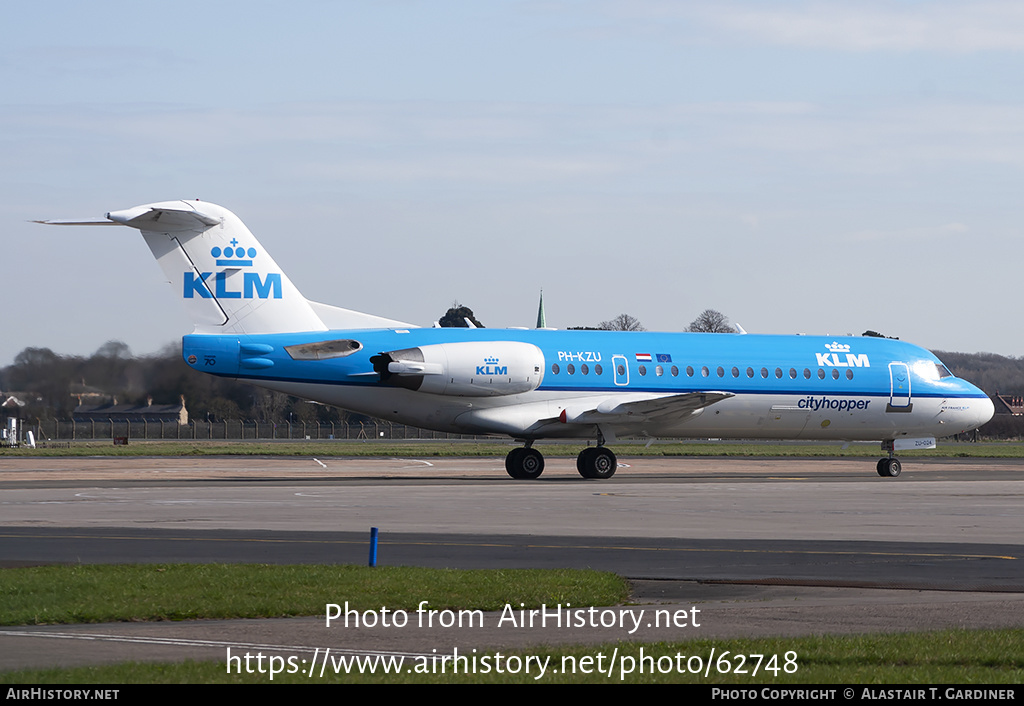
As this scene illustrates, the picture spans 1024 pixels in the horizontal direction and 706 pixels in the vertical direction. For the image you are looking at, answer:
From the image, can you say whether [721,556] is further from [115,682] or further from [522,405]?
[522,405]

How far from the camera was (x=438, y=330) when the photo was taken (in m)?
37.2

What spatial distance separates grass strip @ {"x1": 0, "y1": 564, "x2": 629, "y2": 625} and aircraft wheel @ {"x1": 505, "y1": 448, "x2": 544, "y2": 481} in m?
22.9

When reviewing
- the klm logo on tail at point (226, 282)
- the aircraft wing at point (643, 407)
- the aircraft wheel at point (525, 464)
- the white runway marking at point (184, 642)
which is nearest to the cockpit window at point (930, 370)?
the aircraft wing at point (643, 407)

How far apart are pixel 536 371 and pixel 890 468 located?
1250cm

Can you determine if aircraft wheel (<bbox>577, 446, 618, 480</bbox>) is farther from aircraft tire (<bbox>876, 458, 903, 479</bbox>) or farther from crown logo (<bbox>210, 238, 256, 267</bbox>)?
crown logo (<bbox>210, 238, 256, 267</bbox>)

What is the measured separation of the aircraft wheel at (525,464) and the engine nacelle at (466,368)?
6.73ft

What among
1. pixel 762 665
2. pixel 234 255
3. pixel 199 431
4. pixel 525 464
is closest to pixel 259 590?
pixel 762 665

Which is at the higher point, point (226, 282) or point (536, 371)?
point (226, 282)

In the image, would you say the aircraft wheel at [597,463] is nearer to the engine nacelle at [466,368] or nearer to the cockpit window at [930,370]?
the engine nacelle at [466,368]

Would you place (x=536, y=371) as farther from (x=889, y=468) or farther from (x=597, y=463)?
(x=889, y=468)

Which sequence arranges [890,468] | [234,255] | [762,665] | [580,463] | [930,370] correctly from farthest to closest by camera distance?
[930,370], [890,468], [580,463], [234,255], [762,665]

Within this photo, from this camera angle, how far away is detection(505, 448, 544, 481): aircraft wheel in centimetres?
3800

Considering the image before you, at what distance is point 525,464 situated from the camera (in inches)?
1497

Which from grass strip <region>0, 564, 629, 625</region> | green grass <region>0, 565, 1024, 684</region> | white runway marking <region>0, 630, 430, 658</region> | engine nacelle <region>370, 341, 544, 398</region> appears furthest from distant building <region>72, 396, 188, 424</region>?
white runway marking <region>0, 630, 430, 658</region>
